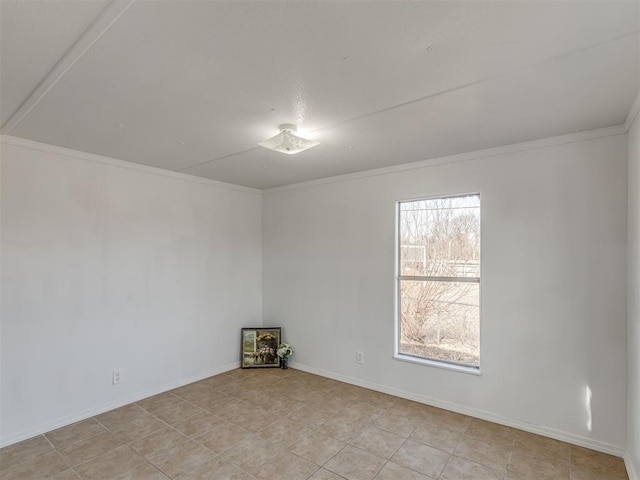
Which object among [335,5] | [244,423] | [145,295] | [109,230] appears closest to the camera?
[335,5]

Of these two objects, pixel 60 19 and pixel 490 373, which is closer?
pixel 60 19

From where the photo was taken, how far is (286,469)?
2.47 meters

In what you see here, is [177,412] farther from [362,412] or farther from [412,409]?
[412,409]

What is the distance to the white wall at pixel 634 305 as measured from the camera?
2.23 meters

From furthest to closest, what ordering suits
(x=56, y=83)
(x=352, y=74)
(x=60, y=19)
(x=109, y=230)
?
(x=109, y=230) → (x=56, y=83) → (x=352, y=74) → (x=60, y=19)

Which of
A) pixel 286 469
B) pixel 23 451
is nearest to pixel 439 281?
pixel 286 469

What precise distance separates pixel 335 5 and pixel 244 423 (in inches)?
→ 128

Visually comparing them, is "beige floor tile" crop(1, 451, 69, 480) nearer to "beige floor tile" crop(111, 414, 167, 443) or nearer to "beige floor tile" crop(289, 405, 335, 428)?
"beige floor tile" crop(111, 414, 167, 443)

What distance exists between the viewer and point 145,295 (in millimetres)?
3787


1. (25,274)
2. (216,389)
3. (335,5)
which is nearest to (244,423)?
(216,389)

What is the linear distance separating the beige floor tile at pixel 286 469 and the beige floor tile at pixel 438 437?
0.95 m

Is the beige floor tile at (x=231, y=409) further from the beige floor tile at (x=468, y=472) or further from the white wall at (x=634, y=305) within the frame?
the white wall at (x=634, y=305)

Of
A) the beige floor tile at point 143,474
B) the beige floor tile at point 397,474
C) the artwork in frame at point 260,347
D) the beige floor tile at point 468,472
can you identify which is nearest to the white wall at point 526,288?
the beige floor tile at point 468,472

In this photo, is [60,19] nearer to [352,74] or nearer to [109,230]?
[352,74]
